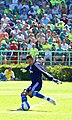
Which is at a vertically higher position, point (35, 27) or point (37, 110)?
point (37, 110)

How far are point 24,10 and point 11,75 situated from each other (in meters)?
6.60

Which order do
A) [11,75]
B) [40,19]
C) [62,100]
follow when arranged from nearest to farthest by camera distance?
[62,100], [11,75], [40,19]

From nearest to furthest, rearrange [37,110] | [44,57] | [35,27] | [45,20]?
[37,110] → [44,57] → [35,27] → [45,20]

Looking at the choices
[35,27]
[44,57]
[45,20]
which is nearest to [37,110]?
[44,57]

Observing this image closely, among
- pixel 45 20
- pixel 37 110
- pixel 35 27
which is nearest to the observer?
pixel 37 110

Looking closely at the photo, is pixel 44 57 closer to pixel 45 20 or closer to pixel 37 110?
pixel 45 20

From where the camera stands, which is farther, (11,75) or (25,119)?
(11,75)

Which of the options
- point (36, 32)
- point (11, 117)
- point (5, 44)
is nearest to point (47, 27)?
point (36, 32)

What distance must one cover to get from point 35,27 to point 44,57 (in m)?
2.64

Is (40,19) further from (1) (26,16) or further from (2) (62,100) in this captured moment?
(2) (62,100)

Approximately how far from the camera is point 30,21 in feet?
113

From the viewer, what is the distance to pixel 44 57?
3206cm

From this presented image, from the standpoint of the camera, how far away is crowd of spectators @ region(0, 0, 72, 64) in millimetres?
31938

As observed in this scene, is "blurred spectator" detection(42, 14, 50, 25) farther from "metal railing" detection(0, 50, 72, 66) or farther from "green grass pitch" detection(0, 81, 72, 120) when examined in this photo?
"green grass pitch" detection(0, 81, 72, 120)
